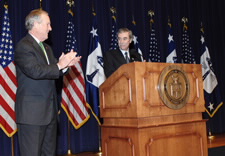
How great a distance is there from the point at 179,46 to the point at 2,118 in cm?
437

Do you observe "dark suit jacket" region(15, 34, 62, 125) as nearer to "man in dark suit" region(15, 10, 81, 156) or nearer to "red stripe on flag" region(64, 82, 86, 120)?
"man in dark suit" region(15, 10, 81, 156)

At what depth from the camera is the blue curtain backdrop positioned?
513cm

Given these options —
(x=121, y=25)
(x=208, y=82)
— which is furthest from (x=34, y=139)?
(x=208, y=82)

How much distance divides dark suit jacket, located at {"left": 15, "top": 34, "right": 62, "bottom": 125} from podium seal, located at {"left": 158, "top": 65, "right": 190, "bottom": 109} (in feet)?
3.13

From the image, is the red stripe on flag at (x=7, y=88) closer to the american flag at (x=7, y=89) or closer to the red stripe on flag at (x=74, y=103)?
the american flag at (x=7, y=89)

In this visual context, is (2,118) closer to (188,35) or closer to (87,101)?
(87,101)

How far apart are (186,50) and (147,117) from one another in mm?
4487

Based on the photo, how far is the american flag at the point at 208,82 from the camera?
688 centimetres

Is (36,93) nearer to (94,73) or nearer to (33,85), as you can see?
(33,85)

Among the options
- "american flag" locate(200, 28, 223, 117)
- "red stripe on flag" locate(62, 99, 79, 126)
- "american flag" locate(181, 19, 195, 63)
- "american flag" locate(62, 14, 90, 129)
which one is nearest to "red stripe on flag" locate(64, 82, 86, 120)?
"american flag" locate(62, 14, 90, 129)

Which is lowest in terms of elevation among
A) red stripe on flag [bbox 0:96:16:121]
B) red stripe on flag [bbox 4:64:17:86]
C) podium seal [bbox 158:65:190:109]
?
red stripe on flag [bbox 0:96:16:121]

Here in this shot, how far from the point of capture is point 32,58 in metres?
2.47

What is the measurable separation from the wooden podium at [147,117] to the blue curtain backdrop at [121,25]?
94.3 inches

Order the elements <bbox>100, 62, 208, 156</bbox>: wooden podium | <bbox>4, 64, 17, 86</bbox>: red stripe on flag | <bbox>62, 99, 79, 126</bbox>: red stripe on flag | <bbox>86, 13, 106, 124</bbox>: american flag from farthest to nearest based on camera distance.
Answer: <bbox>86, 13, 106, 124</bbox>: american flag, <bbox>62, 99, 79, 126</bbox>: red stripe on flag, <bbox>4, 64, 17, 86</bbox>: red stripe on flag, <bbox>100, 62, 208, 156</bbox>: wooden podium
